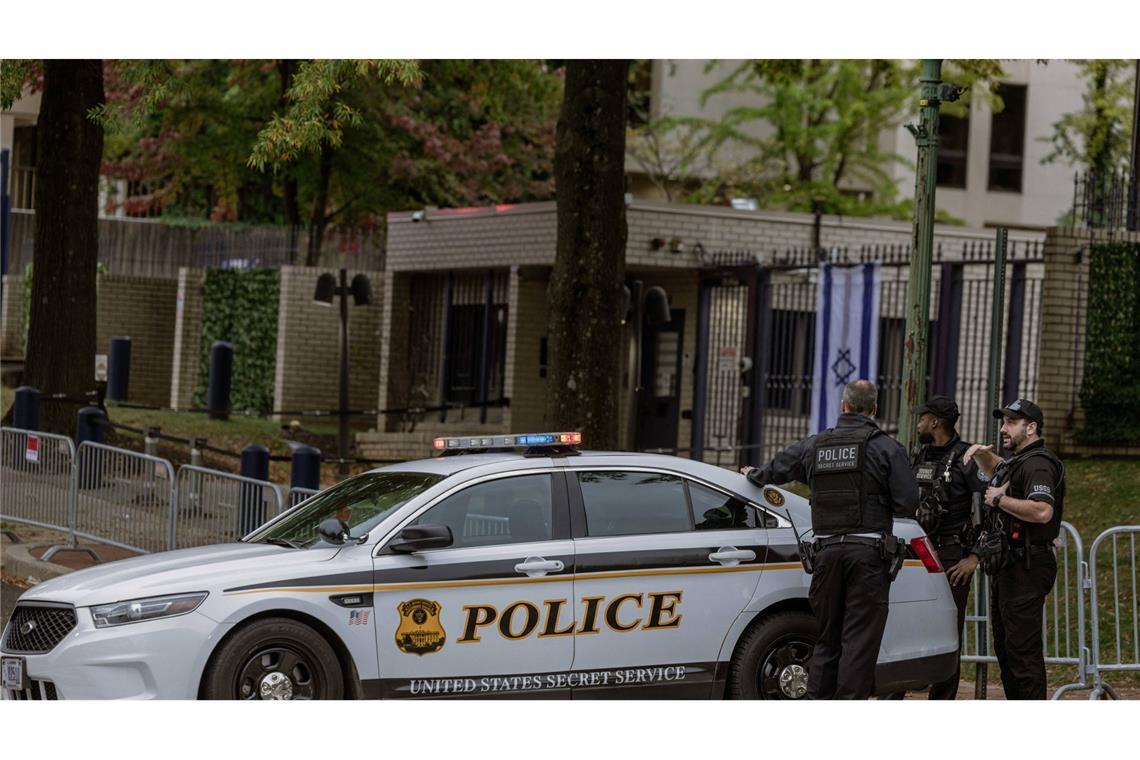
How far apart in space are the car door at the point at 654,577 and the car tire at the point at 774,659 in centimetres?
16

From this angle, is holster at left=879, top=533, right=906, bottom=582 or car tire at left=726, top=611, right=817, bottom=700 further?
car tire at left=726, top=611, right=817, bottom=700

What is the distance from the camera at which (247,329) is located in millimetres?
29844

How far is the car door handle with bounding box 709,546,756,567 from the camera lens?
331 inches

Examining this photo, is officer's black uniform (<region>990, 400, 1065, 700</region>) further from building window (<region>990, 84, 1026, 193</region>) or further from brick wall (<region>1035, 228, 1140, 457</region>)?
building window (<region>990, 84, 1026, 193</region>)

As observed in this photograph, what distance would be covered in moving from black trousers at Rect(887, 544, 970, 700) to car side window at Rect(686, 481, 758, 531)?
4.35ft

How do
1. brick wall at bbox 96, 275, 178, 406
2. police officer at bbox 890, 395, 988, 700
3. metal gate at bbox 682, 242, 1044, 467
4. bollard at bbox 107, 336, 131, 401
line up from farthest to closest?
brick wall at bbox 96, 275, 178, 406, bollard at bbox 107, 336, 131, 401, metal gate at bbox 682, 242, 1044, 467, police officer at bbox 890, 395, 988, 700

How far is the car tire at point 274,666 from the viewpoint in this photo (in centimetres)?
753

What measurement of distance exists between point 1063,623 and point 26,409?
446 inches

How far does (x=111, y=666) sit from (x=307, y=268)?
69.5 ft

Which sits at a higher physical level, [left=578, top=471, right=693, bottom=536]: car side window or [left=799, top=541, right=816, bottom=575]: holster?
[left=578, top=471, right=693, bottom=536]: car side window

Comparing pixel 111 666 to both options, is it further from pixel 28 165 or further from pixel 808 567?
pixel 28 165

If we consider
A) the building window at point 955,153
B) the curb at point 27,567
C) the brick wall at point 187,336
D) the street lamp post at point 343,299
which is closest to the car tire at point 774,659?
the curb at point 27,567

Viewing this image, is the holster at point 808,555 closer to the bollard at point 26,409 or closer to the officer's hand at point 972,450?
the officer's hand at point 972,450

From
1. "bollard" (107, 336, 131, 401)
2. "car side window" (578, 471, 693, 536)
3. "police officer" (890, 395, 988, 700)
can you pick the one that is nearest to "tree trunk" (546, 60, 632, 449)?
"police officer" (890, 395, 988, 700)
